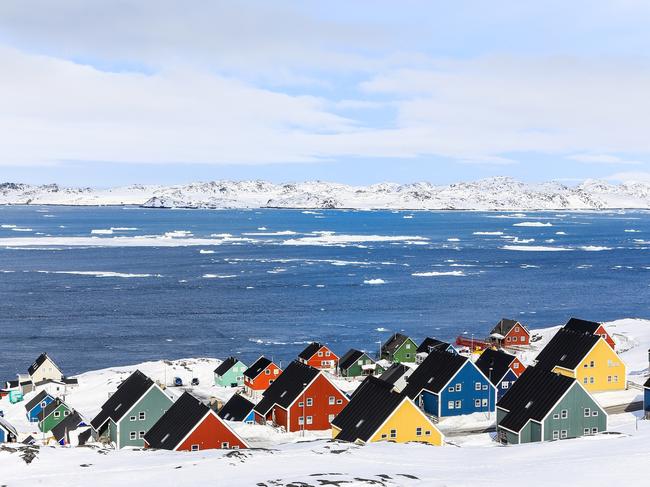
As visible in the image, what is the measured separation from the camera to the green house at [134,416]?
43.0 meters

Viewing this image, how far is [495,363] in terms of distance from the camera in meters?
54.6

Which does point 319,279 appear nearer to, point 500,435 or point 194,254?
point 194,254

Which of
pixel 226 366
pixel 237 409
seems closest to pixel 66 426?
pixel 237 409

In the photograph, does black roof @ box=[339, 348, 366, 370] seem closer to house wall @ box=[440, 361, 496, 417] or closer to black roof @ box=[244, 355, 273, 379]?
black roof @ box=[244, 355, 273, 379]

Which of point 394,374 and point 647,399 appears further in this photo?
point 394,374

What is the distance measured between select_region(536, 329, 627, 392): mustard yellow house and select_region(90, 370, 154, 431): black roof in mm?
26387

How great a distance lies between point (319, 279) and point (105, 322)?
4509cm

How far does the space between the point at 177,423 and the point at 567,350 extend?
89.2 ft

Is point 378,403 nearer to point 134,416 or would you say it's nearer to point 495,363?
point 134,416

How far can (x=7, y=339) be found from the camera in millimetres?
81875

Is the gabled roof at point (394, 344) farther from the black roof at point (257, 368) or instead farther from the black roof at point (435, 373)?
the black roof at point (435, 373)

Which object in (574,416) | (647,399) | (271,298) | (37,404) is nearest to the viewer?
(574,416)

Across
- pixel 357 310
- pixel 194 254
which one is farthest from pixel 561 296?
pixel 194 254

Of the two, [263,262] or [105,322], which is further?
[263,262]
